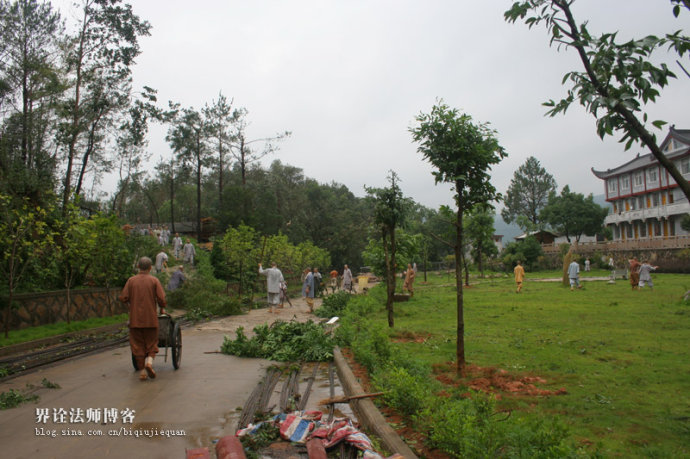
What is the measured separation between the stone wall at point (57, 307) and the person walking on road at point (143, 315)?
23.8ft

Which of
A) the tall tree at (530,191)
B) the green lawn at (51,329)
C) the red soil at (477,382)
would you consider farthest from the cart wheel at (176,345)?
the tall tree at (530,191)

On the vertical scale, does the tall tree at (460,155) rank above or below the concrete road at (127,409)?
above

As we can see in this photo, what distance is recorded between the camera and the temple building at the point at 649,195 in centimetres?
4469

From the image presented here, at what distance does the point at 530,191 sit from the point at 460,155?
87.7 metres

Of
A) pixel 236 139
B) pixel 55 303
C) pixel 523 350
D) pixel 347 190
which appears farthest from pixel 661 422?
pixel 347 190

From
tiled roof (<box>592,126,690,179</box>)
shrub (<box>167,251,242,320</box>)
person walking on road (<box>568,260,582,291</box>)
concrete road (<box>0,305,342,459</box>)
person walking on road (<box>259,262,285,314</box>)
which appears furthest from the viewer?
tiled roof (<box>592,126,690,179</box>)

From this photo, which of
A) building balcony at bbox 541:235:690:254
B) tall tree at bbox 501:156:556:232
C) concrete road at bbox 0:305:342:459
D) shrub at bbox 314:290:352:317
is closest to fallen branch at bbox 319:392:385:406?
concrete road at bbox 0:305:342:459

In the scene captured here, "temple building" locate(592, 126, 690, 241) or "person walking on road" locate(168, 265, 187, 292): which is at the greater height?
"temple building" locate(592, 126, 690, 241)

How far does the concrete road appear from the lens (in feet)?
15.1

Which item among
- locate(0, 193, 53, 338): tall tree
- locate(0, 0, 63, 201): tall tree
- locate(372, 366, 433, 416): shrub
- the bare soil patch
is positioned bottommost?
the bare soil patch

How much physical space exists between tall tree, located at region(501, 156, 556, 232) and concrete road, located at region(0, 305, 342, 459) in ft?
286

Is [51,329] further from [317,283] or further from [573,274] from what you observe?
[573,274]

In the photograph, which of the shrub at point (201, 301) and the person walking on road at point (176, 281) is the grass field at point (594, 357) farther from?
the person walking on road at point (176, 281)

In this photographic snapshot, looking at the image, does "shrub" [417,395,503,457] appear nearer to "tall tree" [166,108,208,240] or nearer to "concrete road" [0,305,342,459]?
"concrete road" [0,305,342,459]
